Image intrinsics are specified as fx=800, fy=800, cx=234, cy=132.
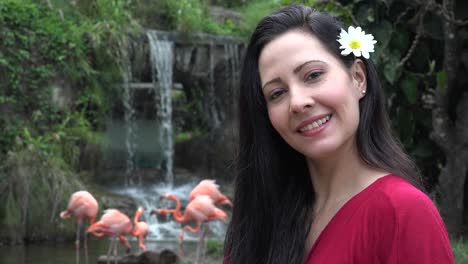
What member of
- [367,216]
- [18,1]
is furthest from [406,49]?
[18,1]

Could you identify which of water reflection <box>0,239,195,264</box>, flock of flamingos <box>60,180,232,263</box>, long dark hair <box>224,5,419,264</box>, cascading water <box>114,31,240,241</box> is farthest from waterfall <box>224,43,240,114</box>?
long dark hair <box>224,5,419,264</box>

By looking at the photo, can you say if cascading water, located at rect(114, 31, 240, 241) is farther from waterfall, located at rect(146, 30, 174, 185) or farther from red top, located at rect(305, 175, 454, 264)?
red top, located at rect(305, 175, 454, 264)

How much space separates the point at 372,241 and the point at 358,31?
1.59 feet

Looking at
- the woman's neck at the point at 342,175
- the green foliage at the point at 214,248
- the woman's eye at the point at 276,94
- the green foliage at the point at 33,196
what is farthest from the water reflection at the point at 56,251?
the woman's eye at the point at 276,94

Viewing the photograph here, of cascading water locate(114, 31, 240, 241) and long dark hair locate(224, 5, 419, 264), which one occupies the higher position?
long dark hair locate(224, 5, 419, 264)

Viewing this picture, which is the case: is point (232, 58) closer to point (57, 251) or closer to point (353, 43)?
point (57, 251)

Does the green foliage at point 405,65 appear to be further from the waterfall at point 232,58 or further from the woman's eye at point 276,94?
the waterfall at point 232,58

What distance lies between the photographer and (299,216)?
181cm

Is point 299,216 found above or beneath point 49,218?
above

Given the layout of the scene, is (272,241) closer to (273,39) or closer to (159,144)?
(273,39)

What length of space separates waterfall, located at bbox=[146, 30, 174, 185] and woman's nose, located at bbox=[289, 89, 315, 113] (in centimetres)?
882

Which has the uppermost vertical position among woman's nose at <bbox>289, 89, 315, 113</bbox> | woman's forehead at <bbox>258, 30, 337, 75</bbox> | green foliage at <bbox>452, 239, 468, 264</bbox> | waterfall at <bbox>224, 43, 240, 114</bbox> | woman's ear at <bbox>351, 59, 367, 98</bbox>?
woman's forehead at <bbox>258, 30, 337, 75</bbox>

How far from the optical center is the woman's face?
1647 millimetres

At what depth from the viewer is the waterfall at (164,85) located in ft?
35.4
